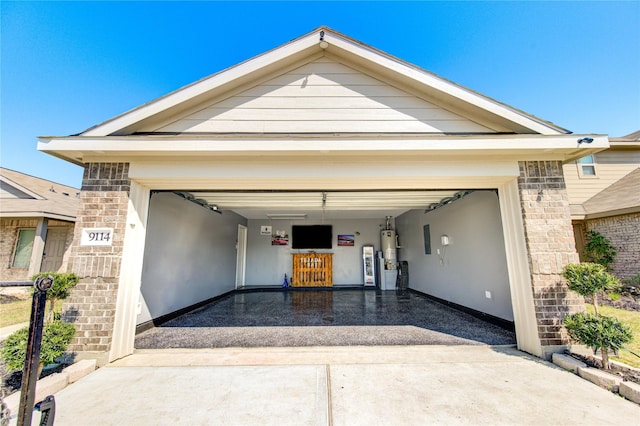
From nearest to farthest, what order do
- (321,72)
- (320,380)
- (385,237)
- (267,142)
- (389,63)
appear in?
(320,380) < (267,142) < (389,63) < (321,72) < (385,237)

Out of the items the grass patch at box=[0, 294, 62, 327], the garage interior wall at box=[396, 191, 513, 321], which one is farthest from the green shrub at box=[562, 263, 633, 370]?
the grass patch at box=[0, 294, 62, 327]

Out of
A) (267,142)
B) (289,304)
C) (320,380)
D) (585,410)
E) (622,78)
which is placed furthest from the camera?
(289,304)

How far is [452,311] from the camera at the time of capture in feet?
18.2

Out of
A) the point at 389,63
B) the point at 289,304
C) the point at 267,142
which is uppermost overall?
the point at 389,63

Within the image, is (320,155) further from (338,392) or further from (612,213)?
(612,213)

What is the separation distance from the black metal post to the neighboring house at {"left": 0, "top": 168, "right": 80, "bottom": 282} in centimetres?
854

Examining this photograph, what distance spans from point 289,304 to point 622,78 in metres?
9.35

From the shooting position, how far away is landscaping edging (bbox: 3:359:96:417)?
2.09 metres

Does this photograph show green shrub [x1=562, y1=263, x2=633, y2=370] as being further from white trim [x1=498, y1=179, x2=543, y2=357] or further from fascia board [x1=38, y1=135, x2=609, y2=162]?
fascia board [x1=38, y1=135, x2=609, y2=162]

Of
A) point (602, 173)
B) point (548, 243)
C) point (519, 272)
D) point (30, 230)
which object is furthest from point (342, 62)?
point (30, 230)

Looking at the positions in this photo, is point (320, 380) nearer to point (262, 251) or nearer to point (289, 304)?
point (289, 304)

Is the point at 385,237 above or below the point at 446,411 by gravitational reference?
above

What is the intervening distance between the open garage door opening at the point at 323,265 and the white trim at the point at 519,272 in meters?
0.58

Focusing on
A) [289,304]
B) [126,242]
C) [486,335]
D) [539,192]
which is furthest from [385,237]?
[126,242]
